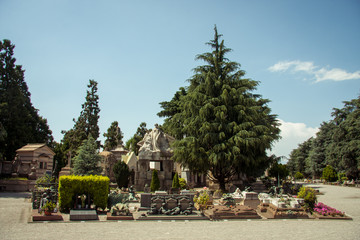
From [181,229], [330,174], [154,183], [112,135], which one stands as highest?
[112,135]

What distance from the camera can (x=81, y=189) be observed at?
1501 centimetres

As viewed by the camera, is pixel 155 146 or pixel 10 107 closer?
pixel 155 146

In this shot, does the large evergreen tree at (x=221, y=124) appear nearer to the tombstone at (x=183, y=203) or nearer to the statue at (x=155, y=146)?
the statue at (x=155, y=146)

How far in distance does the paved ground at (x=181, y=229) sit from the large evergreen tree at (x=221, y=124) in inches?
443

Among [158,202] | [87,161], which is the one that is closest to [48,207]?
[158,202]

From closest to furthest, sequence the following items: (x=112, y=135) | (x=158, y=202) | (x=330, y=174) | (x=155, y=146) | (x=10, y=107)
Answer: (x=158, y=202) → (x=155, y=146) → (x=10, y=107) → (x=330, y=174) → (x=112, y=135)

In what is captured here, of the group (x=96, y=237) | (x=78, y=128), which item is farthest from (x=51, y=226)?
(x=78, y=128)

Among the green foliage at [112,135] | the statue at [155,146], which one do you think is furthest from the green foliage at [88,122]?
the statue at [155,146]

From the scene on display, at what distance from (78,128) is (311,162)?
142 ft

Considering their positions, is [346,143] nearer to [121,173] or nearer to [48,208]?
[121,173]

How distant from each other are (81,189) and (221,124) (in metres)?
14.2

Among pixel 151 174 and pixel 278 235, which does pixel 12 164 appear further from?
pixel 278 235

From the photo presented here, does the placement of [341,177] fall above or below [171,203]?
above

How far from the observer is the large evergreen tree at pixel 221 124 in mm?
25188
